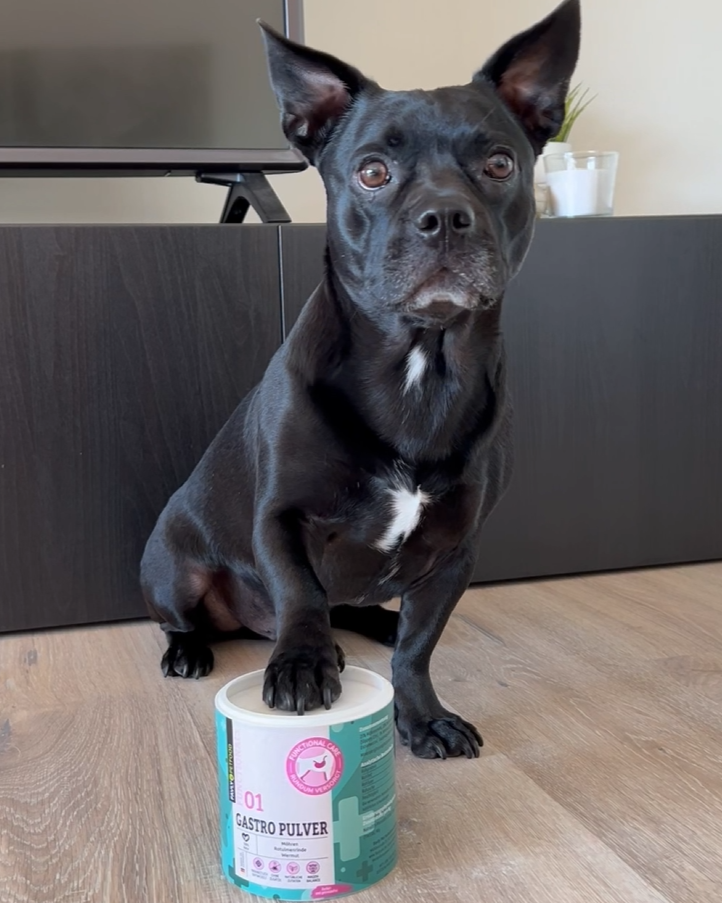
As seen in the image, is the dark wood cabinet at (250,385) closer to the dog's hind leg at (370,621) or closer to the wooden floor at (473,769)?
the wooden floor at (473,769)

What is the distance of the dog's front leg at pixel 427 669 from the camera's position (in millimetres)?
1221

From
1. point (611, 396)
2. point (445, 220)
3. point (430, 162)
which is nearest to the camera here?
point (445, 220)

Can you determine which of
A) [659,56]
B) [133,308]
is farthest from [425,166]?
[659,56]

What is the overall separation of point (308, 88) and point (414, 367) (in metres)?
0.39

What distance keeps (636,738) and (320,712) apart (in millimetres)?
551

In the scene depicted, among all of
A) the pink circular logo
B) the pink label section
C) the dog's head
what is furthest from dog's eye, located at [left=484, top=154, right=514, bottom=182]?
the pink label section

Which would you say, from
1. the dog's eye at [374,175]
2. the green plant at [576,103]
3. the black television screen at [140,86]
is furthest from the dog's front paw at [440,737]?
the green plant at [576,103]

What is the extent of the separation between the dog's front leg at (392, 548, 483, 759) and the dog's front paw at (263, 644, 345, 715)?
0.85 feet

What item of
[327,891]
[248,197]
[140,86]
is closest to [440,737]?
[327,891]

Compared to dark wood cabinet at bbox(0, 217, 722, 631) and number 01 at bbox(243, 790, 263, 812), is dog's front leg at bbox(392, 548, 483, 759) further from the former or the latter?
dark wood cabinet at bbox(0, 217, 722, 631)

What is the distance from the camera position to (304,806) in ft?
2.80

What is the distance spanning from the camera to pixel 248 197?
1.93 m

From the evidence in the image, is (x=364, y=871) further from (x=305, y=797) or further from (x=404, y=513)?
(x=404, y=513)

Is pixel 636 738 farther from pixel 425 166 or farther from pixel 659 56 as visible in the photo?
pixel 659 56
